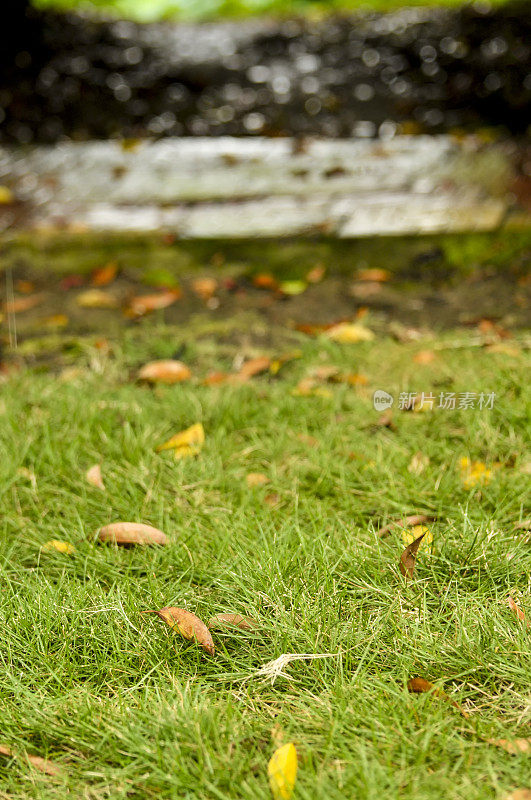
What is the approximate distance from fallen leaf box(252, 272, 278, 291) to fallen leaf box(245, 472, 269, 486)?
1609 millimetres

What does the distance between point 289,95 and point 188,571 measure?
5401 millimetres

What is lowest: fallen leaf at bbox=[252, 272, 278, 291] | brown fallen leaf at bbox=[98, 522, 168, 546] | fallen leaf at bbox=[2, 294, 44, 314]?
fallen leaf at bbox=[252, 272, 278, 291]

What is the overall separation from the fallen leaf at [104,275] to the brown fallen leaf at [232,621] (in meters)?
2.43

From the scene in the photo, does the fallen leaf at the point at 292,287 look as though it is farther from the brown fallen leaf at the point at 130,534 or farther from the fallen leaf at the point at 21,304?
the brown fallen leaf at the point at 130,534

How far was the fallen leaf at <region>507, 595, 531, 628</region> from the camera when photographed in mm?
1303

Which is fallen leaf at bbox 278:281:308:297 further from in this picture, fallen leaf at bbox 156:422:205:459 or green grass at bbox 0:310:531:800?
fallen leaf at bbox 156:422:205:459

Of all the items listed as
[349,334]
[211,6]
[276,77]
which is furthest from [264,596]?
[211,6]

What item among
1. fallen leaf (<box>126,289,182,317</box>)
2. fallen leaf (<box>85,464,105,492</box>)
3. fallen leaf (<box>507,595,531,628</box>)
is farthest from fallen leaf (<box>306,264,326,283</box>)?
fallen leaf (<box>507,595,531,628</box>)

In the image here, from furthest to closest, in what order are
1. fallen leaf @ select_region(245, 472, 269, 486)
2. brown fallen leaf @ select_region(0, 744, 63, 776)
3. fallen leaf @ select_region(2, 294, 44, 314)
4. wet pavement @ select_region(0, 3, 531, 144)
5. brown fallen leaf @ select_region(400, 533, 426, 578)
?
wet pavement @ select_region(0, 3, 531, 144) < fallen leaf @ select_region(2, 294, 44, 314) < fallen leaf @ select_region(245, 472, 269, 486) < brown fallen leaf @ select_region(400, 533, 426, 578) < brown fallen leaf @ select_region(0, 744, 63, 776)

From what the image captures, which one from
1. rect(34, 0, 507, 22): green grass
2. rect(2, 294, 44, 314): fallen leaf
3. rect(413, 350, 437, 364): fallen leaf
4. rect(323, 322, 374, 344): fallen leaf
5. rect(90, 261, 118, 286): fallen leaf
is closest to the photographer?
rect(413, 350, 437, 364): fallen leaf

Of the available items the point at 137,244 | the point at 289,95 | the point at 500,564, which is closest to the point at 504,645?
the point at 500,564

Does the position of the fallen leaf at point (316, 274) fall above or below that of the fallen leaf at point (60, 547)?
below

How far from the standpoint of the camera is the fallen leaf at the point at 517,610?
1.30 metres

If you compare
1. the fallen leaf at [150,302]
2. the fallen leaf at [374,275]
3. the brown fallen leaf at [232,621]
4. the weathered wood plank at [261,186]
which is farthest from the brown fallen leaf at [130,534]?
the weathered wood plank at [261,186]
